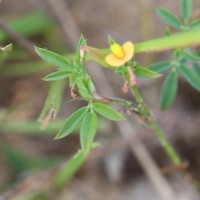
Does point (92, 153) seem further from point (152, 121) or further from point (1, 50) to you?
point (1, 50)

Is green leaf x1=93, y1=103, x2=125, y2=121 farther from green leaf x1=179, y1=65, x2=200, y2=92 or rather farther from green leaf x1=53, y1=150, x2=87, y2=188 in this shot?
green leaf x1=53, y1=150, x2=87, y2=188

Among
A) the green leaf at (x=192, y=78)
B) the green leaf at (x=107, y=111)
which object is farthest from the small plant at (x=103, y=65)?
the green leaf at (x=192, y=78)

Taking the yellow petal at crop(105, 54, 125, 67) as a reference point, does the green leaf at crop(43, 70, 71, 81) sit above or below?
above

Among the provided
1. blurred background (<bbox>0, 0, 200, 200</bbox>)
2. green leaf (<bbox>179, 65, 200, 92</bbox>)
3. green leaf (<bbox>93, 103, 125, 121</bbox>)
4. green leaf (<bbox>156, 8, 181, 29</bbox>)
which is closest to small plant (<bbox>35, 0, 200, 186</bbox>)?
green leaf (<bbox>93, 103, 125, 121</bbox>)

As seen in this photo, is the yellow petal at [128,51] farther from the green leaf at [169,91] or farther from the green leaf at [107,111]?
the green leaf at [169,91]

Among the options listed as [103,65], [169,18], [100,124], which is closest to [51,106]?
[103,65]

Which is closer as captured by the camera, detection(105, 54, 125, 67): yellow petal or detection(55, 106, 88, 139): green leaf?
detection(105, 54, 125, 67): yellow petal
